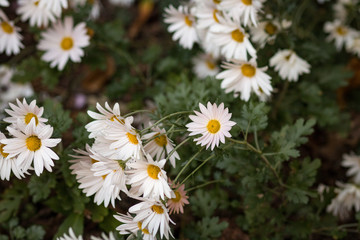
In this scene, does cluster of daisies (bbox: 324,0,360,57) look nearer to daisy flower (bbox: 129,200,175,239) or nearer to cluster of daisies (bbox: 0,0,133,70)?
cluster of daisies (bbox: 0,0,133,70)

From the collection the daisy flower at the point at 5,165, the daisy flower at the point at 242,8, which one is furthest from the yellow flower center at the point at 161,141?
the daisy flower at the point at 242,8

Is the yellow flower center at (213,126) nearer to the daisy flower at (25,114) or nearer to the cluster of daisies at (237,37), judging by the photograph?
the cluster of daisies at (237,37)

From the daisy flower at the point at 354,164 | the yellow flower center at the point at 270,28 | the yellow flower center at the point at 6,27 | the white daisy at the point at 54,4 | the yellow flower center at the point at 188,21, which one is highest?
the yellow flower center at the point at 6,27

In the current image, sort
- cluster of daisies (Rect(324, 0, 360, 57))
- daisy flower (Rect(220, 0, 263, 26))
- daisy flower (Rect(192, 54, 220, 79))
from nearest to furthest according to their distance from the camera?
daisy flower (Rect(220, 0, 263, 26)), cluster of daisies (Rect(324, 0, 360, 57)), daisy flower (Rect(192, 54, 220, 79))

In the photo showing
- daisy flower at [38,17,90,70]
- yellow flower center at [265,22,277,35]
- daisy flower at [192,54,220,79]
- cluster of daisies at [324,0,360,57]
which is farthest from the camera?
daisy flower at [192,54,220,79]

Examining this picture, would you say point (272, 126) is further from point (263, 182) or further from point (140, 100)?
point (140, 100)

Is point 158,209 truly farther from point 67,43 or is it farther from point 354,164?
point 354,164

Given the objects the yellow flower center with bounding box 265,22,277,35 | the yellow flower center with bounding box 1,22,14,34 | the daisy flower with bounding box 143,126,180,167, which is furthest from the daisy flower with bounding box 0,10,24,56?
the yellow flower center with bounding box 265,22,277,35
